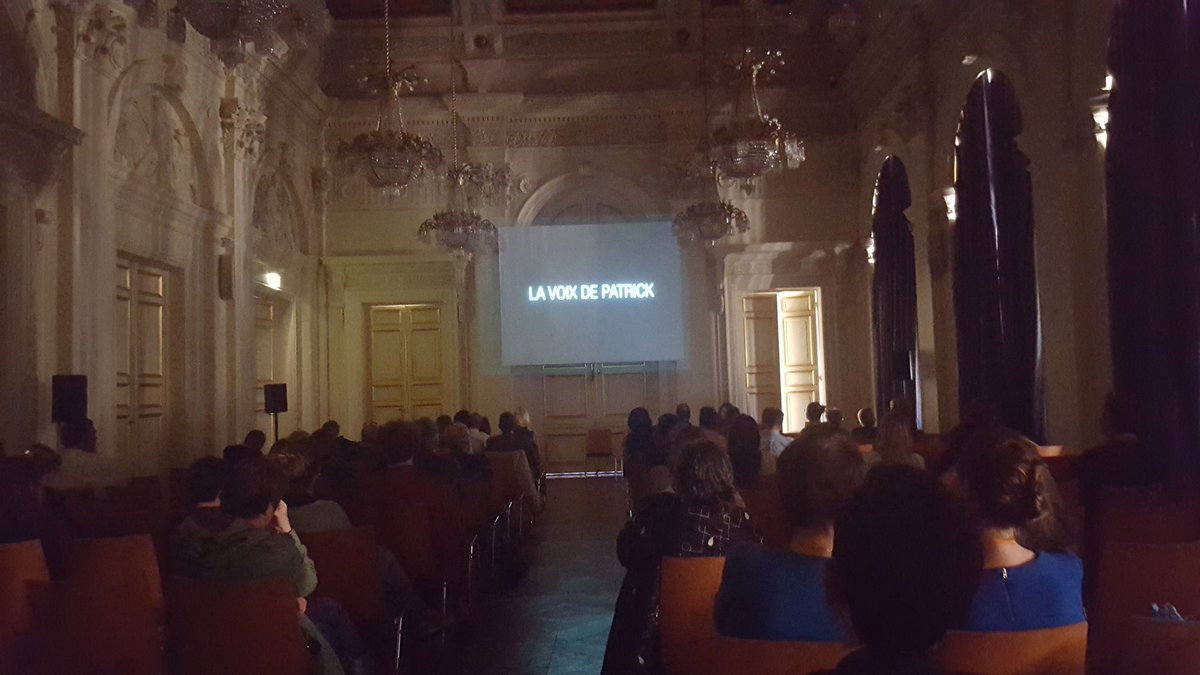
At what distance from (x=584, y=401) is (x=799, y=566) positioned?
40.7ft

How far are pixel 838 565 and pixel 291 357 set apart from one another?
12.9m

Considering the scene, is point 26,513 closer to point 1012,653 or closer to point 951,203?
point 1012,653

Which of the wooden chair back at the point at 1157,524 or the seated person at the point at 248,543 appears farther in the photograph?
the wooden chair back at the point at 1157,524

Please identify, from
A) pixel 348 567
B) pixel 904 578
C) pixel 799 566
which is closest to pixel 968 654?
pixel 799 566

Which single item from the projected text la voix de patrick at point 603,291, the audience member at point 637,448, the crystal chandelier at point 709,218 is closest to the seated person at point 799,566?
the audience member at point 637,448

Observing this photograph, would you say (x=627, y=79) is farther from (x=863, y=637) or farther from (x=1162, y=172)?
(x=863, y=637)

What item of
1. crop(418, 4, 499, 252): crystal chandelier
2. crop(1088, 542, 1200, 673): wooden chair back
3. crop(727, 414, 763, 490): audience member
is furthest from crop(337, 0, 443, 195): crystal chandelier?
crop(1088, 542, 1200, 673): wooden chair back

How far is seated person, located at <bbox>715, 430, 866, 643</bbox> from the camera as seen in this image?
2291 millimetres

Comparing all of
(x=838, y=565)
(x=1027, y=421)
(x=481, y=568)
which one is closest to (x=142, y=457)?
(x=481, y=568)

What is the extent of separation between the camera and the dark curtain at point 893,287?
12008 mm

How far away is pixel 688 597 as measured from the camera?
2.91m

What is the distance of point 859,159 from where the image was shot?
14.1m

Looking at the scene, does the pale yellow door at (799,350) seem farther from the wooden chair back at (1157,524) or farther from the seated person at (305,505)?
the seated person at (305,505)

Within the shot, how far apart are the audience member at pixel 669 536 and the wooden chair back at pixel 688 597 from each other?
38 centimetres
